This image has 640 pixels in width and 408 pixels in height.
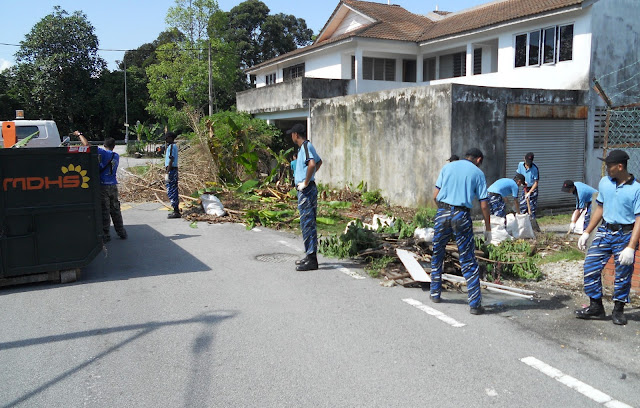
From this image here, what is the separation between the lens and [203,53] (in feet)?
129

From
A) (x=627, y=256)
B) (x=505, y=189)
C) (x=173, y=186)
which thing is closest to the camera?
(x=627, y=256)

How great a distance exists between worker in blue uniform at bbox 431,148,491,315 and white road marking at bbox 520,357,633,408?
4.21 ft

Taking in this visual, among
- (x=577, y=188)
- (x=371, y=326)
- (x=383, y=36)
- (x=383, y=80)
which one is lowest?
(x=371, y=326)

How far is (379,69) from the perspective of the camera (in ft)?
85.5

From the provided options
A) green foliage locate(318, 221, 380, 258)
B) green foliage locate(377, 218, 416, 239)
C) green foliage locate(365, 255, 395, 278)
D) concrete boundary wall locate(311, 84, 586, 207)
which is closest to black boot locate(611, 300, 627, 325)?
green foliage locate(365, 255, 395, 278)

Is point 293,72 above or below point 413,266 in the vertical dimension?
above

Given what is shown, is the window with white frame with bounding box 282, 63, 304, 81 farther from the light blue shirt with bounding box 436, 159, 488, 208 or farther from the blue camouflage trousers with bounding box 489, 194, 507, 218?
the light blue shirt with bounding box 436, 159, 488, 208

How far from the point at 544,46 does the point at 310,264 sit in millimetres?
14568

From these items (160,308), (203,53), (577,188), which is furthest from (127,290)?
(203,53)

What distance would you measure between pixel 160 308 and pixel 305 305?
64.3 inches

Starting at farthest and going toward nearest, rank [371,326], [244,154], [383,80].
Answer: [383,80]
[244,154]
[371,326]

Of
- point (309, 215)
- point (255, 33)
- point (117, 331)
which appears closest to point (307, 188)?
point (309, 215)

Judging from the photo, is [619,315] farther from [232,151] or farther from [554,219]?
[232,151]

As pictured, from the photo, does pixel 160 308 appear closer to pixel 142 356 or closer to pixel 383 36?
pixel 142 356
